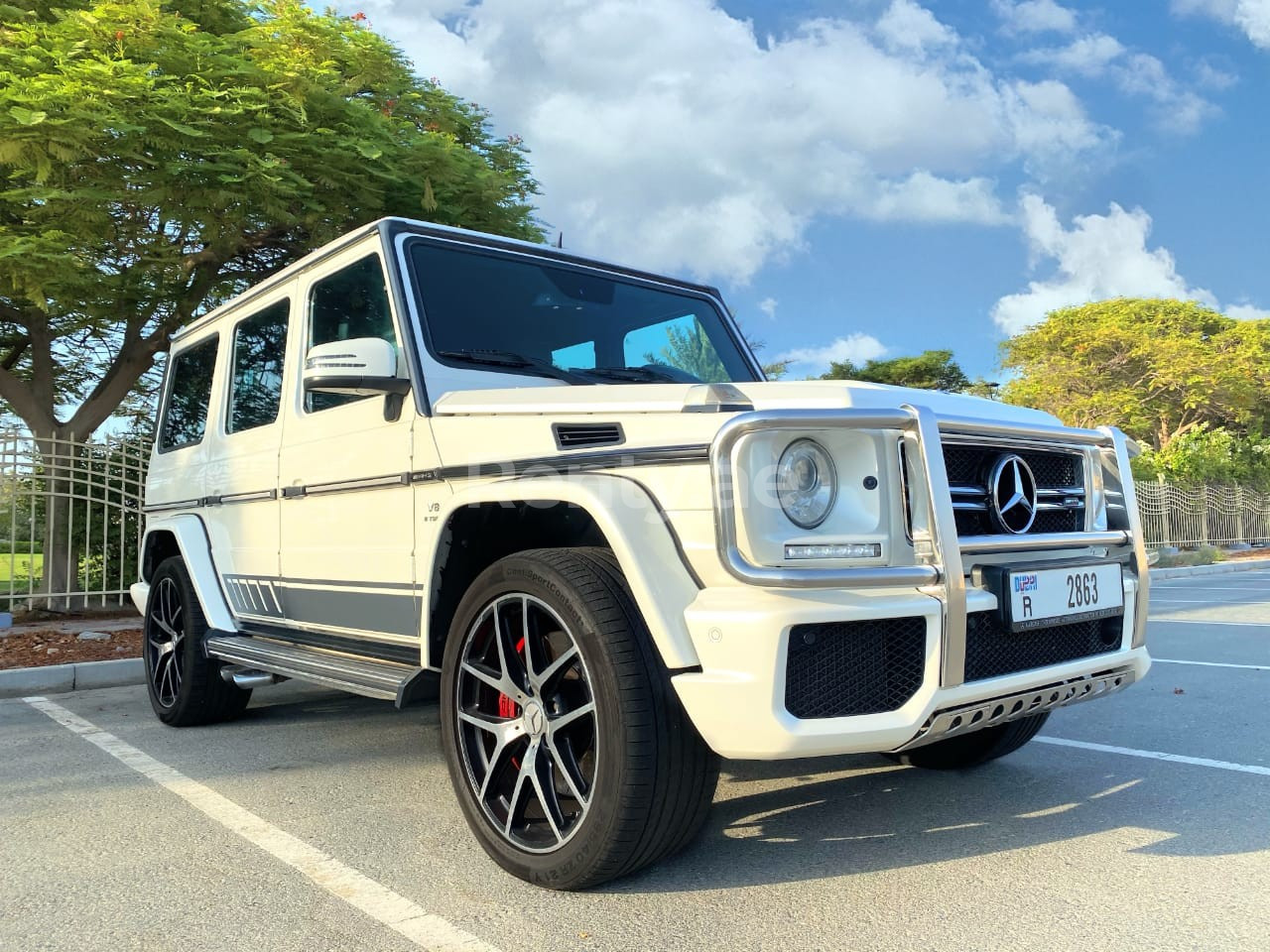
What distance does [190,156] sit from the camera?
7.84 metres

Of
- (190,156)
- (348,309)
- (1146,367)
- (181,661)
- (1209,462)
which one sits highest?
(1146,367)

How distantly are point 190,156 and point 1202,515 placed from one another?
24584 mm

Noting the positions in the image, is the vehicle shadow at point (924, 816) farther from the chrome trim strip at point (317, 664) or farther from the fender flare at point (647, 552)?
the chrome trim strip at point (317, 664)

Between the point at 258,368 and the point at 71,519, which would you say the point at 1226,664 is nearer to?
the point at 258,368

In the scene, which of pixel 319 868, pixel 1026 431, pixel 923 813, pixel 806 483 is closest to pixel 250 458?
pixel 319 868

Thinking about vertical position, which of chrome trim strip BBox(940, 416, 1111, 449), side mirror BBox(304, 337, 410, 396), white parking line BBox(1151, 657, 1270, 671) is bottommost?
white parking line BBox(1151, 657, 1270, 671)

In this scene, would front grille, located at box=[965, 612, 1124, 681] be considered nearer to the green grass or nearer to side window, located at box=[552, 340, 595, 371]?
side window, located at box=[552, 340, 595, 371]

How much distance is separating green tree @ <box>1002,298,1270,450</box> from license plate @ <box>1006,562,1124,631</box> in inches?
1338

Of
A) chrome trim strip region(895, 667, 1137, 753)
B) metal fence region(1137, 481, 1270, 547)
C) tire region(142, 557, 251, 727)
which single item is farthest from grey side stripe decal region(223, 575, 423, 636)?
metal fence region(1137, 481, 1270, 547)

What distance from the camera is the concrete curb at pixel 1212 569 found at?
58.7 ft

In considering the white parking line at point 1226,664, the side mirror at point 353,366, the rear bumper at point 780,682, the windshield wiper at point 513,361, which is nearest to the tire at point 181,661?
the side mirror at point 353,366

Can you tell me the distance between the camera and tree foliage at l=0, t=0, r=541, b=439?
24.0 feet

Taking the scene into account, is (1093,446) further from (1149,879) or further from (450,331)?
(450,331)

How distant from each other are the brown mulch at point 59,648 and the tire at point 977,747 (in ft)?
19.1
